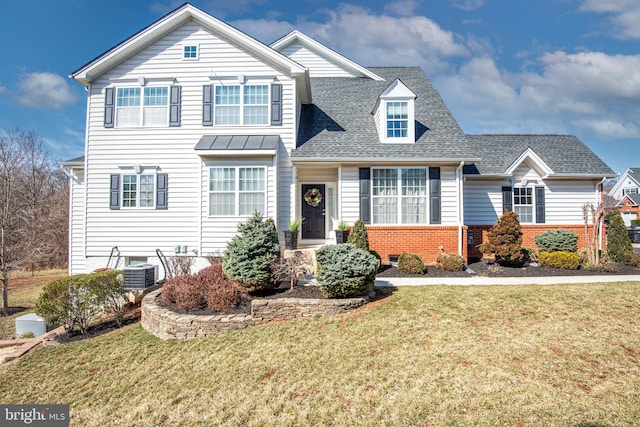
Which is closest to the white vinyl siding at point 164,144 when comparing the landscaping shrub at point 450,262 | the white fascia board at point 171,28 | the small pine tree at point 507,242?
the white fascia board at point 171,28

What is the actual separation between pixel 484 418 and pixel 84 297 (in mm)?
8617

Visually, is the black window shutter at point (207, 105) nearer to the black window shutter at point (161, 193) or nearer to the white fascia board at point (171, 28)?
the white fascia board at point (171, 28)

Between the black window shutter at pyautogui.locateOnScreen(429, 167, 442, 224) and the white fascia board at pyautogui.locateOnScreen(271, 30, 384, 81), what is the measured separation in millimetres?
7401

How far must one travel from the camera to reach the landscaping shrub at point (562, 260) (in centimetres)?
1040

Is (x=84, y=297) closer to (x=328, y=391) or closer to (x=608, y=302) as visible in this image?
(x=328, y=391)

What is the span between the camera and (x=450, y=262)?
10242 millimetres

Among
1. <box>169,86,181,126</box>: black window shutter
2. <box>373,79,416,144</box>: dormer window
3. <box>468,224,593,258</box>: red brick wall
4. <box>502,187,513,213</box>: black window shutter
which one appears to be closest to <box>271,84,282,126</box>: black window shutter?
<box>169,86,181,126</box>: black window shutter

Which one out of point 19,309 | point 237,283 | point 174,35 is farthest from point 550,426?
point 19,309

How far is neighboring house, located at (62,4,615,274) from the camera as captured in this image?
11.2 meters

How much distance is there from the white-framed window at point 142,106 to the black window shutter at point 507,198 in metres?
14.0

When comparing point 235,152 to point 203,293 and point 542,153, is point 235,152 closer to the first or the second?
point 203,293

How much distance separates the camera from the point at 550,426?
3.58m

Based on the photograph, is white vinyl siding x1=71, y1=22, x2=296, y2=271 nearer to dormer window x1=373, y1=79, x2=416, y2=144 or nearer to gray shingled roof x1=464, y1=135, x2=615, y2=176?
dormer window x1=373, y1=79, x2=416, y2=144

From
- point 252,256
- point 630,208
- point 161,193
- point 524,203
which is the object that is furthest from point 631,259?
point 630,208
